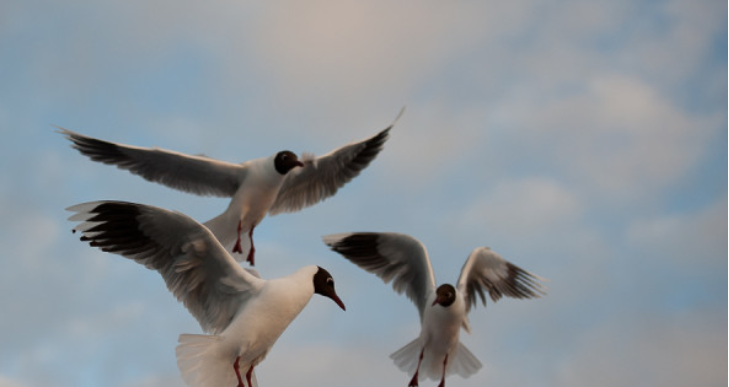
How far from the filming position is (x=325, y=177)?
11.3m

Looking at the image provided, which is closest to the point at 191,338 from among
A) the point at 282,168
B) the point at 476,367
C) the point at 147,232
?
the point at 147,232

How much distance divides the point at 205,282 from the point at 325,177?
3.64 m

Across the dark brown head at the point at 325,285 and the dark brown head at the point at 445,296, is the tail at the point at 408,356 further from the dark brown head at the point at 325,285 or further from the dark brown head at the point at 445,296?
the dark brown head at the point at 325,285

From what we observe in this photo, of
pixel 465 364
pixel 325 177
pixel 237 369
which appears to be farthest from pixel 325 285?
pixel 325 177

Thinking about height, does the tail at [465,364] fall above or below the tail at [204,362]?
above

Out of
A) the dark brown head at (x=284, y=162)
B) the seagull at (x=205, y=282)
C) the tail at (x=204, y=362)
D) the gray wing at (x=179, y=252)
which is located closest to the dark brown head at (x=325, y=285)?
the seagull at (x=205, y=282)

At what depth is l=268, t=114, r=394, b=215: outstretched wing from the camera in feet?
36.3

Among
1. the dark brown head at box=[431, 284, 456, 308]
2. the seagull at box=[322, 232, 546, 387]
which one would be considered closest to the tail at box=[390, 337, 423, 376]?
the seagull at box=[322, 232, 546, 387]

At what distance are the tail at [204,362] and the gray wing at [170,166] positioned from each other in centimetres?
322

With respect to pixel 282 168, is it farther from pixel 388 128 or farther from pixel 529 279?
pixel 529 279

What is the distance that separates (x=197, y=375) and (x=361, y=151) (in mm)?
4494

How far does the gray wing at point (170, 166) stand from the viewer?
1027cm

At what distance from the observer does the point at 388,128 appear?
454 inches

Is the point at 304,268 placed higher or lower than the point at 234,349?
higher
